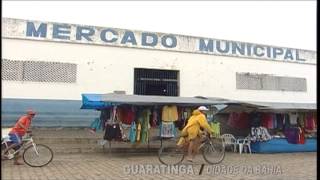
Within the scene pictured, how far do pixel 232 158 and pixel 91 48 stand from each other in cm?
809

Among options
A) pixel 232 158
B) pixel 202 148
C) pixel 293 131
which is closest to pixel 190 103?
pixel 232 158

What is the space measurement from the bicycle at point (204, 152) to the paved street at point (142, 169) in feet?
0.67

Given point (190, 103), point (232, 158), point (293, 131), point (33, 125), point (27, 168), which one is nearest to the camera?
point (27, 168)

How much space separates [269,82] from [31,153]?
14.3 meters

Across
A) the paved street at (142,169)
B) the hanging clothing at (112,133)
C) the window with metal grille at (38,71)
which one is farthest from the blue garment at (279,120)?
the window with metal grille at (38,71)

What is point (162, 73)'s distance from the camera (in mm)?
19594

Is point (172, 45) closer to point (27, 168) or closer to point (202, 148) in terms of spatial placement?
point (202, 148)

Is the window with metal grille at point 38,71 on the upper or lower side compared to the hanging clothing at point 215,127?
upper

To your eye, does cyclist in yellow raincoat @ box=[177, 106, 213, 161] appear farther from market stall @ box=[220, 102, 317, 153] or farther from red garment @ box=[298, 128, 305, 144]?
red garment @ box=[298, 128, 305, 144]

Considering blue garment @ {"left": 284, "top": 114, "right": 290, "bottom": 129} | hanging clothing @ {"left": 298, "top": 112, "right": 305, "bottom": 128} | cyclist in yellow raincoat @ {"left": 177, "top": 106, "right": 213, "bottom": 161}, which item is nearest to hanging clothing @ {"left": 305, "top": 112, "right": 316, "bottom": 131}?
hanging clothing @ {"left": 298, "top": 112, "right": 305, "bottom": 128}

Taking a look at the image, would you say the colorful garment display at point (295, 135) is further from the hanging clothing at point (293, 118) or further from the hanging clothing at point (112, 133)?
the hanging clothing at point (112, 133)

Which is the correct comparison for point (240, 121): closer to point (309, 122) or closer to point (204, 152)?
point (309, 122)

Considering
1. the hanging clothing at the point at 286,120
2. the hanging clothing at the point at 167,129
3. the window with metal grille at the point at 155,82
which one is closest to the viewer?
the hanging clothing at the point at 167,129

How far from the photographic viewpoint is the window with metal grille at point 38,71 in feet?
55.5
